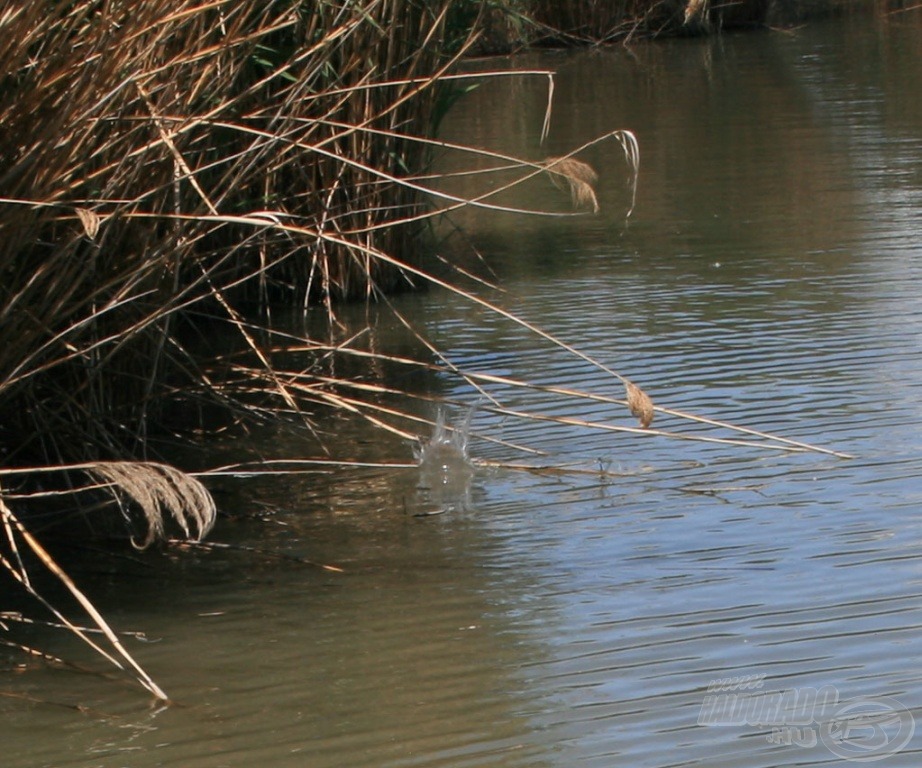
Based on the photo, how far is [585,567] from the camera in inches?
124

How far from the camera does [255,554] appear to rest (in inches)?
134

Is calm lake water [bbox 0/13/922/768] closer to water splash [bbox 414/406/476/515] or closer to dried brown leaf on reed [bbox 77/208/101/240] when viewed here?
water splash [bbox 414/406/476/515]

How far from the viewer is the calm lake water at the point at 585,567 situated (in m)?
2.54

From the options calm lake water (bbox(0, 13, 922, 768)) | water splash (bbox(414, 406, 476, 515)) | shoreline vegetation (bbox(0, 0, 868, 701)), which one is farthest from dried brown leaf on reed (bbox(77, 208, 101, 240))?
water splash (bbox(414, 406, 476, 515))

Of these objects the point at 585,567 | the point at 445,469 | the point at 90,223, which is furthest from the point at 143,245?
the point at 585,567

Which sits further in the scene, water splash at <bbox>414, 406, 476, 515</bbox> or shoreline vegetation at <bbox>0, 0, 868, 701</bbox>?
water splash at <bbox>414, 406, 476, 515</bbox>

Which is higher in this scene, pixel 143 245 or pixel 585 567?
pixel 143 245

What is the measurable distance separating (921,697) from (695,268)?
11.1 feet

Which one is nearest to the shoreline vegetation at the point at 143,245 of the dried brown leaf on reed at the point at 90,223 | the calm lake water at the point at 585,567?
the dried brown leaf on reed at the point at 90,223

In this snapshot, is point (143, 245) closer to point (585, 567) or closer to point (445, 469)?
point (445, 469)

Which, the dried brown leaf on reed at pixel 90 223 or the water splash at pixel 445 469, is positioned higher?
the dried brown leaf on reed at pixel 90 223

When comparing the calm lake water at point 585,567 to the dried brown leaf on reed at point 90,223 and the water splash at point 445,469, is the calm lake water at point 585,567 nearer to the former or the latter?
the water splash at point 445,469

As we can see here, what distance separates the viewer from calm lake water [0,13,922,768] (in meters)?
2.54

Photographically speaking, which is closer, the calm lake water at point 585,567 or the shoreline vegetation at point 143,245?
the calm lake water at point 585,567
